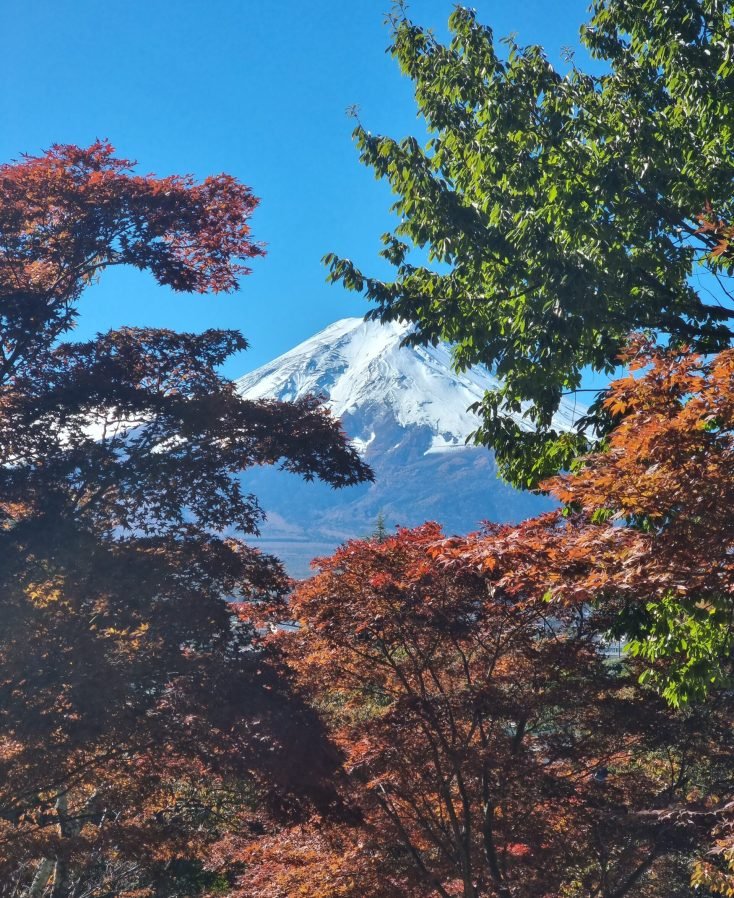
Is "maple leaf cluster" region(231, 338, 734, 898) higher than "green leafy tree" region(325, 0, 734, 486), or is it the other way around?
"green leafy tree" region(325, 0, 734, 486)

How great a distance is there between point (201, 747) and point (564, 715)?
4841 millimetres

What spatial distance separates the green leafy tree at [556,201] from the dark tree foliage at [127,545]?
2.26 meters

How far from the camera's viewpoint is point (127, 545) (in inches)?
319

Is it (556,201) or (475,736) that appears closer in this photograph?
(556,201)

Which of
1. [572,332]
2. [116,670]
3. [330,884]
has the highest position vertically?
[572,332]

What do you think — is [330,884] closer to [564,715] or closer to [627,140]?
[564,715]

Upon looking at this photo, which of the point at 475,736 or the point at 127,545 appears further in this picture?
the point at 475,736

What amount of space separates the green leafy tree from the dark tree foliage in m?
2.26

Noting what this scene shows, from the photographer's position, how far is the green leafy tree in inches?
315

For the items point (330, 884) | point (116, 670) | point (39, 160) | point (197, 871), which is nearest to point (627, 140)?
point (39, 160)

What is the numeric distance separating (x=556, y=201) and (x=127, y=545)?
583 centimetres

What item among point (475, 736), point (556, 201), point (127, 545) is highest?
point (556, 201)

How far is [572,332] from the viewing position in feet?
26.8

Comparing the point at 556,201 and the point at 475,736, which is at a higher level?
the point at 556,201
